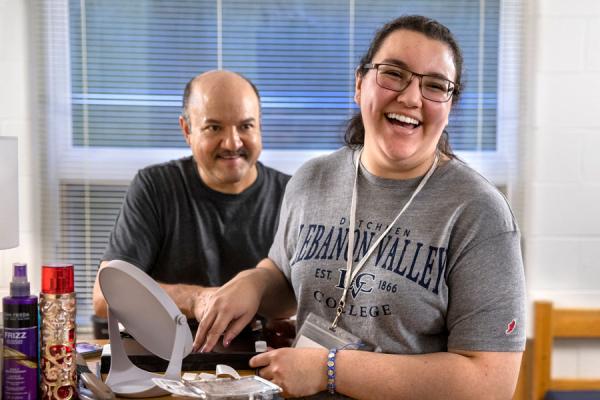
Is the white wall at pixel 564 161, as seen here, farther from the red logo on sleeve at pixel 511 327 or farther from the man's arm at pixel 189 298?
the red logo on sleeve at pixel 511 327

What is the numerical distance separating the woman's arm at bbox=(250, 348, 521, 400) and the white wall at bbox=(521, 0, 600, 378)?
4.71 ft

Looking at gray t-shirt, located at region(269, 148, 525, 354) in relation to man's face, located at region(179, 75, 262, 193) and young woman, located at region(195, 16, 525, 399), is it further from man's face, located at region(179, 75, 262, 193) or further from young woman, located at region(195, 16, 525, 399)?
man's face, located at region(179, 75, 262, 193)

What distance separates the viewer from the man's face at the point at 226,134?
2.34m

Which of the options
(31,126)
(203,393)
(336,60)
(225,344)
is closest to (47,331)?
(203,393)

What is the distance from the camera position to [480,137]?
9.52 ft

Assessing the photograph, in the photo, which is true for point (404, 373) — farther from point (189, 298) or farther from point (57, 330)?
point (189, 298)

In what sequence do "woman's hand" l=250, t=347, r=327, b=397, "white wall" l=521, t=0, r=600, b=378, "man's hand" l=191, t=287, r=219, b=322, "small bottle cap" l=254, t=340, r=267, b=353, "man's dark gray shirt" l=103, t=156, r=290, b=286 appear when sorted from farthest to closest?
"white wall" l=521, t=0, r=600, b=378 < "man's dark gray shirt" l=103, t=156, r=290, b=286 < "man's hand" l=191, t=287, r=219, b=322 < "small bottle cap" l=254, t=340, r=267, b=353 < "woman's hand" l=250, t=347, r=327, b=397

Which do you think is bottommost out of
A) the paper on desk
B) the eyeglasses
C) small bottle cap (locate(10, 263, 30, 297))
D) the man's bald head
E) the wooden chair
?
the wooden chair

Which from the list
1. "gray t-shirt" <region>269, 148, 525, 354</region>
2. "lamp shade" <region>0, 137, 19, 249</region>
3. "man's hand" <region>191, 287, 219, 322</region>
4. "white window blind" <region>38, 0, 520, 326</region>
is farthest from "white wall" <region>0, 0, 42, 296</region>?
"gray t-shirt" <region>269, 148, 525, 354</region>

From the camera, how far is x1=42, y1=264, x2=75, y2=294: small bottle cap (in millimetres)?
1190

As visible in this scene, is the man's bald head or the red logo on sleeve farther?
the man's bald head

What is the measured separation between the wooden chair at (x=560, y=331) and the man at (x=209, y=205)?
3.10ft

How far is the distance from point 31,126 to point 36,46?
29 centimetres

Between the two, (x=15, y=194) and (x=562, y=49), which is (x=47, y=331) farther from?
(x=562, y=49)
